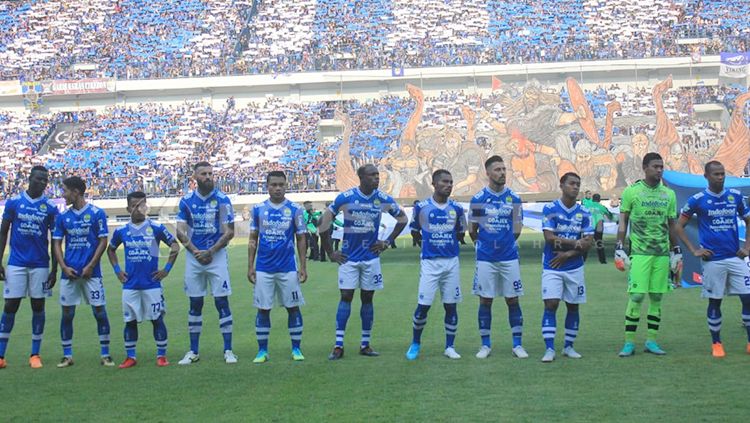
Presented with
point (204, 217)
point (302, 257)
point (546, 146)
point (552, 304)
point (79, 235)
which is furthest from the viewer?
point (546, 146)

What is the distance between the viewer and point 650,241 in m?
10.7

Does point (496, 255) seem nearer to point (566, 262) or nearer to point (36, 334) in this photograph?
point (566, 262)

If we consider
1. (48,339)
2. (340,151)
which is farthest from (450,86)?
(48,339)

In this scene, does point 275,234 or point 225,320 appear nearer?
point 225,320

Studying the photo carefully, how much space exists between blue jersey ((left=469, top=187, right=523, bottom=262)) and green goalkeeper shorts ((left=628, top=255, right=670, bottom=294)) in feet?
4.37

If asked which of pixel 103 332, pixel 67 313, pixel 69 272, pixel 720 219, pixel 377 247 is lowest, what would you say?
pixel 103 332

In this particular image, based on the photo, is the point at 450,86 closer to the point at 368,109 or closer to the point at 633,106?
the point at 368,109

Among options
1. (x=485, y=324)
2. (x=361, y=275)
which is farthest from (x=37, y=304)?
(x=485, y=324)

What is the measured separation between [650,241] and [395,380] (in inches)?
133

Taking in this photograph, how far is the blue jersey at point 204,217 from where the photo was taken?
1102 centimetres

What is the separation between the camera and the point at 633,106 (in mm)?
47375

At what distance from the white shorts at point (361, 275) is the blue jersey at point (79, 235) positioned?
277 centimetres

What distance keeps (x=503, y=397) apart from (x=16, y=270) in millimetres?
5922

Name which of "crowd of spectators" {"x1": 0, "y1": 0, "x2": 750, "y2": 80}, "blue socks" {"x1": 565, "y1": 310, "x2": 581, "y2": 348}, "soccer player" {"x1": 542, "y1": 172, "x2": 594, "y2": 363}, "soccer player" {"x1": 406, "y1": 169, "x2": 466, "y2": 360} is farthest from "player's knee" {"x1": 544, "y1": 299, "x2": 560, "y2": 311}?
"crowd of spectators" {"x1": 0, "y1": 0, "x2": 750, "y2": 80}
